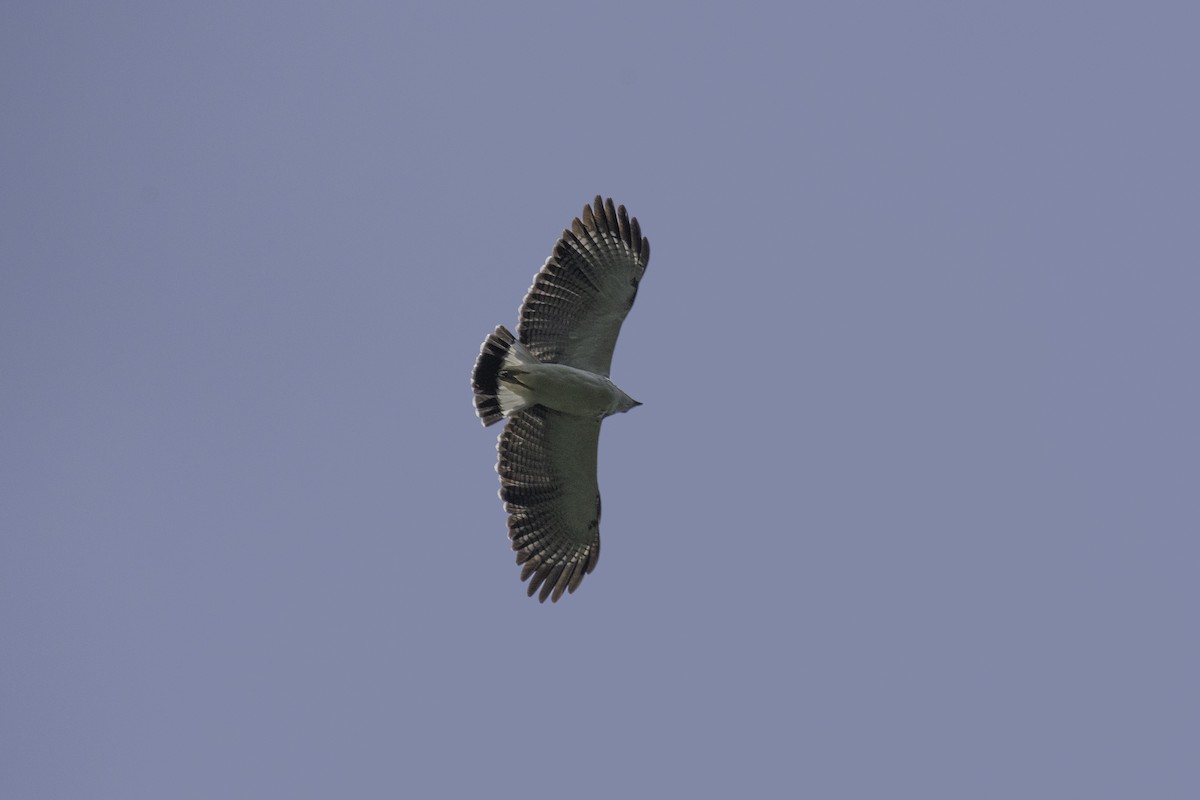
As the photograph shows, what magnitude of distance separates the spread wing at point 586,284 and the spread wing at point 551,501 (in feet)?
3.10

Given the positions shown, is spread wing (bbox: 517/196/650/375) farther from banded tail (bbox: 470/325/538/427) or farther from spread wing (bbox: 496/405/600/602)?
spread wing (bbox: 496/405/600/602)

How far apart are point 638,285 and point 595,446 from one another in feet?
5.96

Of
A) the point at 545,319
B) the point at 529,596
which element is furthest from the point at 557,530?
the point at 545,319

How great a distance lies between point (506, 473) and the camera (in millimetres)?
19141

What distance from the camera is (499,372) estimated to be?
18.7 m

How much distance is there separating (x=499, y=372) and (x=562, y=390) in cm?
70

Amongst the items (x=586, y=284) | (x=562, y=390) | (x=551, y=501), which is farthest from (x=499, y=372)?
(x=551, y=501)

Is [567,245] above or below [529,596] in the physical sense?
above

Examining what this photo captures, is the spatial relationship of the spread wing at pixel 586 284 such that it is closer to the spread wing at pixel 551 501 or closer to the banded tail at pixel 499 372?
the banded tail at pixel 499 372

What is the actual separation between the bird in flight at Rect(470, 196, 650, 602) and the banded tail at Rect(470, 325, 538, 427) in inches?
0.4

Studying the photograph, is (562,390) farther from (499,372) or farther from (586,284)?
(586,284)

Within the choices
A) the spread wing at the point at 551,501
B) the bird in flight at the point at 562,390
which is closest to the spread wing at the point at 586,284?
the bird in flight at the point at 562,390

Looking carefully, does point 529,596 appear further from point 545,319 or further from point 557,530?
point 545,319

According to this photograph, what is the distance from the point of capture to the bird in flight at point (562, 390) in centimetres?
1859
